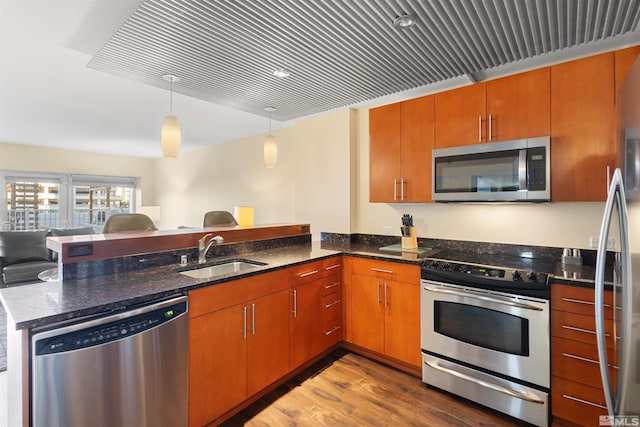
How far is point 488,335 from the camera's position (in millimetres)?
2104

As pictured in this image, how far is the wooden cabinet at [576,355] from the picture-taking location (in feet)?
5.80

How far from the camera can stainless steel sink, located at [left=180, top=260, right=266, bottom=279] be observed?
236 cm

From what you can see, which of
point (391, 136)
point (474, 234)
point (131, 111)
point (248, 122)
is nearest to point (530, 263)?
point (474, 234)

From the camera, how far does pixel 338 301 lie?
2.89 meters

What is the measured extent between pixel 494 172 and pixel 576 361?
129 cm

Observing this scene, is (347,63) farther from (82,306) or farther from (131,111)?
(131,111)

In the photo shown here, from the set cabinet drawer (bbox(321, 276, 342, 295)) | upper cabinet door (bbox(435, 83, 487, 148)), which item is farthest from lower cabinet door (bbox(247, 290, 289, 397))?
upper cabinet door (bbox(435, 83, 487, 148))

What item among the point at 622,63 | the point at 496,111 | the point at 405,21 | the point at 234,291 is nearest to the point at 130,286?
the point at 234,291

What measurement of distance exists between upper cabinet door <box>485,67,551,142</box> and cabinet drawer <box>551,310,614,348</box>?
1225 millimetres

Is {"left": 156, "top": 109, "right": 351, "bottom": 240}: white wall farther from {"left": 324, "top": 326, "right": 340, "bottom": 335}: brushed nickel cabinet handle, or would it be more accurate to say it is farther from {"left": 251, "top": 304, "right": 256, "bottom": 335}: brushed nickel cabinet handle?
{"left": 251, "top": 304, "right": 256, "bottom": 335}: brushed nickel cabinet handle

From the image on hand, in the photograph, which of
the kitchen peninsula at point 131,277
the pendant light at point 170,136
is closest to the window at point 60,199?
the pendant light at point 170,136

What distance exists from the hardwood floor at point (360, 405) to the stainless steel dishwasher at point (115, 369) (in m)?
0.62

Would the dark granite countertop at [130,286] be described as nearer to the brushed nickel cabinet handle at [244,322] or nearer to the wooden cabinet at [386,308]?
the wooden cabinet at [386,308]

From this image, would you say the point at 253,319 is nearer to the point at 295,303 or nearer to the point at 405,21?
the point at 295,303
